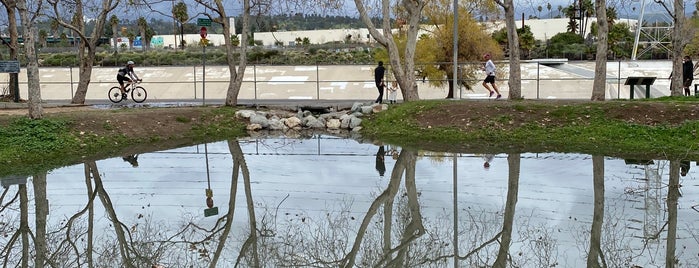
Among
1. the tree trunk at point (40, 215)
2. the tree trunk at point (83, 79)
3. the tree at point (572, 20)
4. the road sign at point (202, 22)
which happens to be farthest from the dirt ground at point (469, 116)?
the tree at point (572, 20)

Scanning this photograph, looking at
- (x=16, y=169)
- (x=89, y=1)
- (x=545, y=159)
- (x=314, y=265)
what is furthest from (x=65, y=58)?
(x=314, y=265)

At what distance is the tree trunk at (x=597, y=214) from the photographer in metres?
10.0

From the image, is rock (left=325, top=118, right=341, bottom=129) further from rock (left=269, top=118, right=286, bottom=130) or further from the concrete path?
the concrete path

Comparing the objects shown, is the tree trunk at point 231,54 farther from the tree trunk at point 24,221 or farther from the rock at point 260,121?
the tree trunk at point 24,221

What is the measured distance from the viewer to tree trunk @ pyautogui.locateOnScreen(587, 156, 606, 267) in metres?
10.0

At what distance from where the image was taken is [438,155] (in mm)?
19656

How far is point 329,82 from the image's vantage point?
40.8 meters

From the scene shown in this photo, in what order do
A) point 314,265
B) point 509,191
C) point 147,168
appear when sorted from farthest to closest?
point 147,168 → point 509,191 → point 314,265

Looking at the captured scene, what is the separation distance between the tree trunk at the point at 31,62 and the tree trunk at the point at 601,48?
16287mm

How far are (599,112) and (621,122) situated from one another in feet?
3.30

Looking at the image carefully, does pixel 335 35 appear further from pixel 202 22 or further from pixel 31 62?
pixel 31 62

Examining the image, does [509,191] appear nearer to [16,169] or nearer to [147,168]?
[147,168]

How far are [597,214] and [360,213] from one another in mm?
3754

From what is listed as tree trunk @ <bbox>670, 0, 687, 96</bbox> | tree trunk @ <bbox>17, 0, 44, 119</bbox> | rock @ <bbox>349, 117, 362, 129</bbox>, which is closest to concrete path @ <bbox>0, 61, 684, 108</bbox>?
tree trunk @ <bbox>670, 0, 687, 96</bbox>
